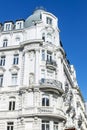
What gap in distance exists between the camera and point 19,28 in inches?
2077

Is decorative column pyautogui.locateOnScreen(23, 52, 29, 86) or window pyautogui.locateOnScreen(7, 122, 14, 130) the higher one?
decorative column pyautogui.locateOnScreen(23, 52, 29, 86)

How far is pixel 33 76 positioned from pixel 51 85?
3.68 meters

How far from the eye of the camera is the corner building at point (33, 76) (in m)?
42.3

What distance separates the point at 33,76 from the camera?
4562 cm

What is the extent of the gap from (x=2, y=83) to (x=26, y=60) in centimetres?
594

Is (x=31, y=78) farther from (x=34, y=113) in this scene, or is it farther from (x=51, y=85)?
(x=34, y=113)

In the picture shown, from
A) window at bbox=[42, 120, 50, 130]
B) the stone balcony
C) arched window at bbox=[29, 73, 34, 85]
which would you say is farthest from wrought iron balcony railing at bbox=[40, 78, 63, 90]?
window at bbox=[42, 120, 50, 130]

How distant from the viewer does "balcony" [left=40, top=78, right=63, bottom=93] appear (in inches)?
1726

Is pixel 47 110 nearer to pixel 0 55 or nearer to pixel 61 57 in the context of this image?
pixel 61 57

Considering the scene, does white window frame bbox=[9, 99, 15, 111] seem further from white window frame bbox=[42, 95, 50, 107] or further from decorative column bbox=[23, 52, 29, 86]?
white window frame bbox=[42, 95, 50, 107]

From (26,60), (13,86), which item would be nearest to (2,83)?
(13,86)

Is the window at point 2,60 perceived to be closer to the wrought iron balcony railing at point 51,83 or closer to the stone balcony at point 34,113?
the wrought iron balcony railing at point 51,83

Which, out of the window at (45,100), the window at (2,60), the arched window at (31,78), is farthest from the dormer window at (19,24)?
the window at (45,100)

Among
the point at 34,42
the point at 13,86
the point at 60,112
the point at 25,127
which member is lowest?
the point at 25,127
